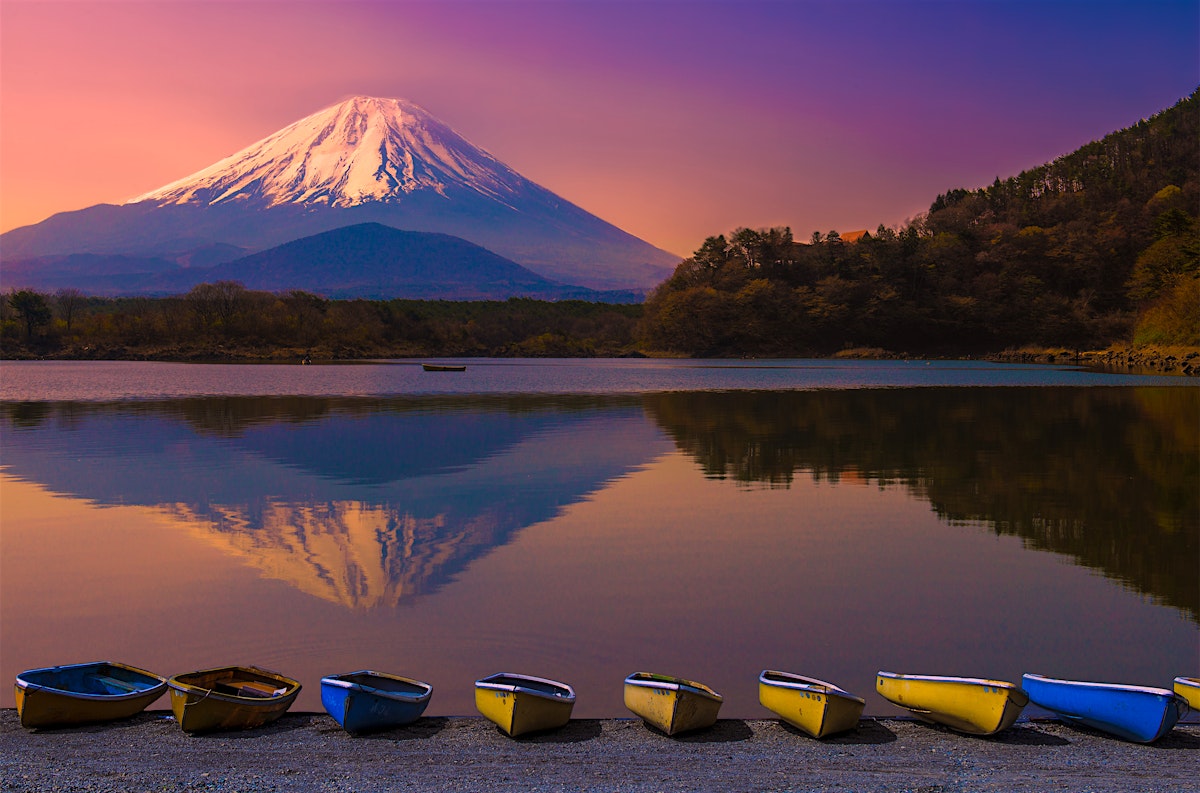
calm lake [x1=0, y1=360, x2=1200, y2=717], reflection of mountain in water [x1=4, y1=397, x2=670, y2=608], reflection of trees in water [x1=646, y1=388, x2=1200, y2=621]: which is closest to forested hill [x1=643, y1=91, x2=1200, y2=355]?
reflection of trees in water [x1=646, y1=388, x2=1200, y2=621]

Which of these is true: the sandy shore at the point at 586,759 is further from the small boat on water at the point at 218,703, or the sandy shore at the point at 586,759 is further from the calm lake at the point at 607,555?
the calm lake at the point at 607,555

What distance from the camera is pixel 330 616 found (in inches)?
360

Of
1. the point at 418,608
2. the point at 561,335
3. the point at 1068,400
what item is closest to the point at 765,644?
the point at 418,608

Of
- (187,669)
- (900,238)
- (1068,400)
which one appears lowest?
(187,669)

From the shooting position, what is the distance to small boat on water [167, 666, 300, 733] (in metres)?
6.44

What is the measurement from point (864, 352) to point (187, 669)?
109801 millimetres

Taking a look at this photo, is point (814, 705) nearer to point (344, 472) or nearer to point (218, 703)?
point (218, 703)

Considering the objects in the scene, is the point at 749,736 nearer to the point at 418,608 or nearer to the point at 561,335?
the point at 418,608

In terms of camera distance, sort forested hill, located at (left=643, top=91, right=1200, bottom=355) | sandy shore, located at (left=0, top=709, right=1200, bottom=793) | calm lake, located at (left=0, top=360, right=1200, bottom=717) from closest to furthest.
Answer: sandy shore, located at (left=0, top=709, right=1200, bottom=793)
calm lake, located at (left=0, top=360, right=1200, bottom=717)
forested hill, located at (left=643, top=91, right=1200, bottom=355)

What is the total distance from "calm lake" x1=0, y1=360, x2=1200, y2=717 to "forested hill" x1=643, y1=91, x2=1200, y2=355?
89068mm

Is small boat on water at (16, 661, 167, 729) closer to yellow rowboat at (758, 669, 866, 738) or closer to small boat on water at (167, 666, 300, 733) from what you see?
small boat on water at (167, 666, 300, 733)

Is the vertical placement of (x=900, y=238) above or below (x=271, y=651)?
above

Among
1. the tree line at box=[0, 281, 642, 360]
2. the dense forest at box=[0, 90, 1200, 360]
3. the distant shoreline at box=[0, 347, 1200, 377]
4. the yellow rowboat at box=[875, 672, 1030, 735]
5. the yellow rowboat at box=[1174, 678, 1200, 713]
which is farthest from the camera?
the dense forest at box=[0, 90, 1200, 360]

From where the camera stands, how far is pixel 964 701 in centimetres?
641
